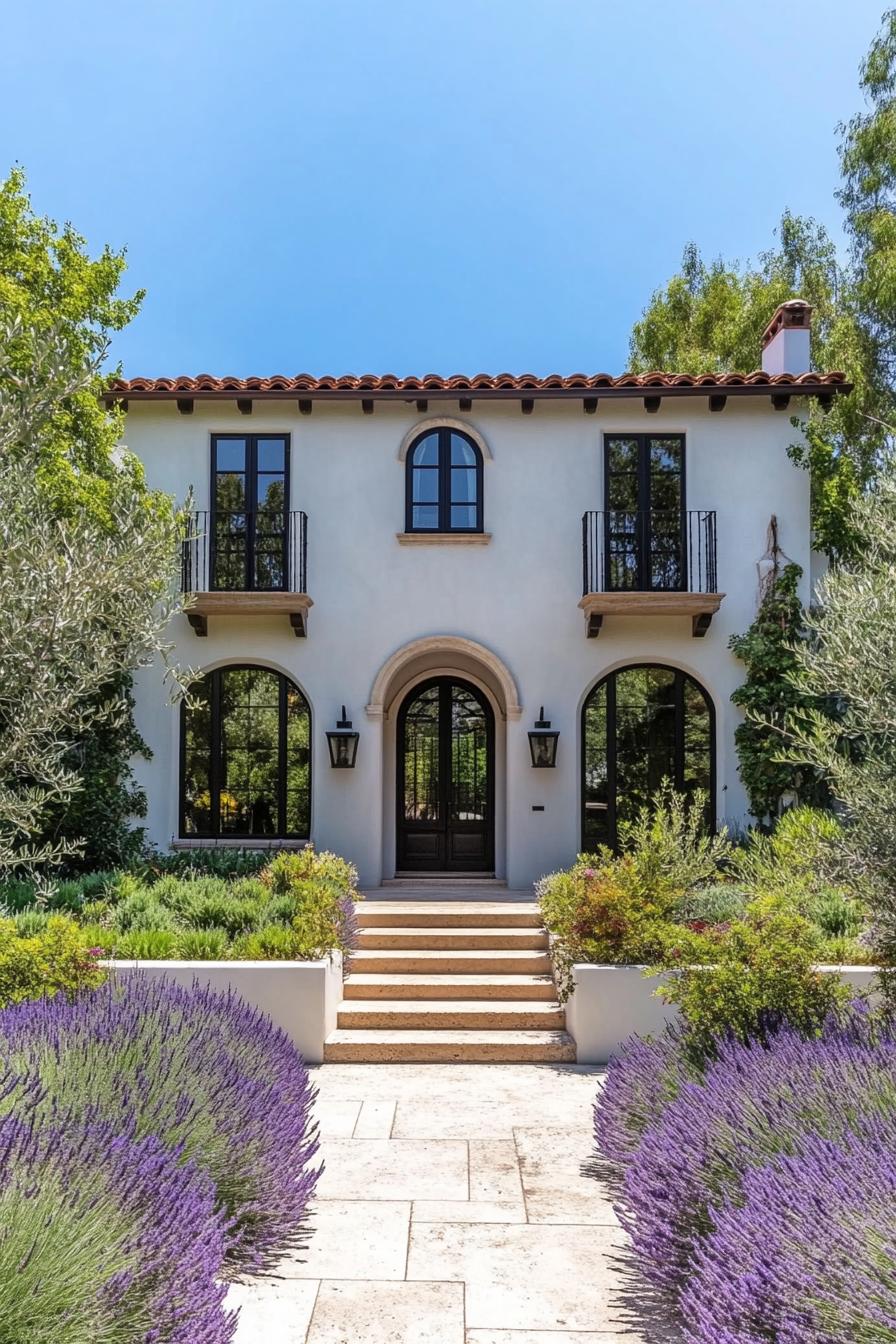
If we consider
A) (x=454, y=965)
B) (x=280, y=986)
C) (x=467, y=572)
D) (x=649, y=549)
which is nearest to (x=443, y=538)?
(x=467, y=572)

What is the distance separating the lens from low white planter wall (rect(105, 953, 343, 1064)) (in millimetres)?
7066

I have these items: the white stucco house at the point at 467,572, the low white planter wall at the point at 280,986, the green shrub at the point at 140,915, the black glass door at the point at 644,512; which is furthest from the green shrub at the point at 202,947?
the black glass door at the point at 644,512

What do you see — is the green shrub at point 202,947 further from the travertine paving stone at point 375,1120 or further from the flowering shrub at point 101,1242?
the flowering shrub at point 101,1242

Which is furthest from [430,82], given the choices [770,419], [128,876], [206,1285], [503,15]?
[206,1285]

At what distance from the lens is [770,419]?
1219cm

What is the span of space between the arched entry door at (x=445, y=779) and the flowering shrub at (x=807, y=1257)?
10.2 meters

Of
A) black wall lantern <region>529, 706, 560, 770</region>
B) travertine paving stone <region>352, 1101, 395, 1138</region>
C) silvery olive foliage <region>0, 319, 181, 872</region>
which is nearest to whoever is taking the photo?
silvery olive foliage <region>0, 319, 181, 872</region>

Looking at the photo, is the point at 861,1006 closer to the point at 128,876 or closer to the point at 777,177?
the point at 128,876

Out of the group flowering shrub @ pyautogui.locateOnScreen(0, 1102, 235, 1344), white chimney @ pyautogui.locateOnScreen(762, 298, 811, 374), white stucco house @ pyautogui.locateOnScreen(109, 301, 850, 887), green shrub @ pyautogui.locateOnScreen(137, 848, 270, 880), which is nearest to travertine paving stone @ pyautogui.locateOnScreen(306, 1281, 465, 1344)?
flowering shrub @ pyautogui.locateOnScreen(0, 1102, 235, 1344)

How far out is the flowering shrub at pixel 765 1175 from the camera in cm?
243

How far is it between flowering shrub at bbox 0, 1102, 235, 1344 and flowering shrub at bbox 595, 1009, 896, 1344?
5.02 ft

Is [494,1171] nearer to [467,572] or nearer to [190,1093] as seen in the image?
[190,1093]

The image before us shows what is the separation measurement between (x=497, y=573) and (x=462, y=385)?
8.08 feet

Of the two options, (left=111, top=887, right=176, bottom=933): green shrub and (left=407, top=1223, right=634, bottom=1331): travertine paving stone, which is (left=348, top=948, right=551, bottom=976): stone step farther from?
(left=407, top=1223, right=634, bottom=1331): travertine paving stone
